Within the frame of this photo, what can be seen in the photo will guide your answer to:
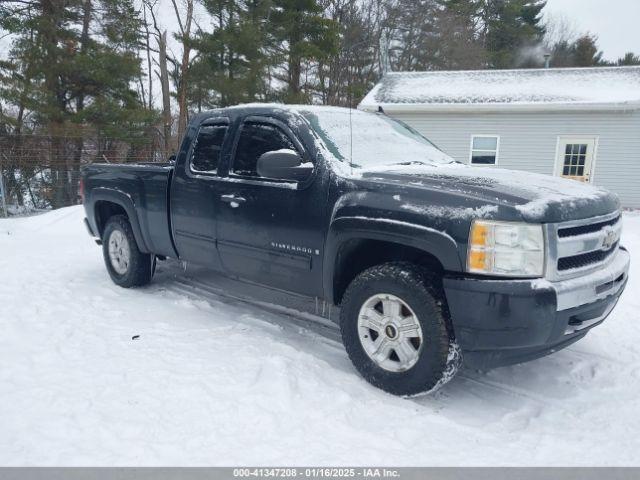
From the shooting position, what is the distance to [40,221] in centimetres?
1067

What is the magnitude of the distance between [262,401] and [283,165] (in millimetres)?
1615

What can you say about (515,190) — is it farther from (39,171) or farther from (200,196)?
(39,171)

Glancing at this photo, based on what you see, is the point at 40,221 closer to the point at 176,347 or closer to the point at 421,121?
the point at 176,347

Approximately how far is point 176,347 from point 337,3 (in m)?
27.5

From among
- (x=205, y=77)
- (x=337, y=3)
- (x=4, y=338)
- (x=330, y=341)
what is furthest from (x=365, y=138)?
(x=337, y=3)

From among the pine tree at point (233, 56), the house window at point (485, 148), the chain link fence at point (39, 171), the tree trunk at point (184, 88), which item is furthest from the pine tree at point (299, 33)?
the chain link fence at point (39, 171)

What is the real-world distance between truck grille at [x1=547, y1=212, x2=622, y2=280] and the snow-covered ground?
0.94 meters

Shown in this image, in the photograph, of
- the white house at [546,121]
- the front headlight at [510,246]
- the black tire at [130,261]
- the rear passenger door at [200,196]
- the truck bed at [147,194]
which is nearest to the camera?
the front headlight at [510,246]

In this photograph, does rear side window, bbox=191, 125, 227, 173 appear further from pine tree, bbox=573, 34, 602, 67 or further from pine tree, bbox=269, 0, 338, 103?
pine tree, bbox=573, 34, 602, 67

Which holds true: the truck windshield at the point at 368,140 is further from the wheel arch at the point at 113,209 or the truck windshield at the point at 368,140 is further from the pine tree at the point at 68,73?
the pine tree at the point at 68,73

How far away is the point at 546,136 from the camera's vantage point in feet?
50.2

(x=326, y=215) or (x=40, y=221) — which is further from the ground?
(x=326, y=215)

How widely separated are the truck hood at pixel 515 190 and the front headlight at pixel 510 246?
3.2 inches

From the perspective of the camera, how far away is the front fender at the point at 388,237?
9.54 feet
